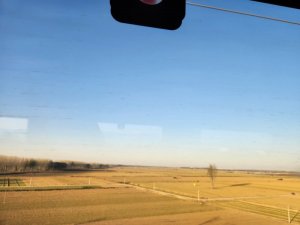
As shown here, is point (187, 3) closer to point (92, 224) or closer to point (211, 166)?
point (92, 224)

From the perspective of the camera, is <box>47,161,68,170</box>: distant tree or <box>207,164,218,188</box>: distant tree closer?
<box>207,164,218,188</box>: distant tree

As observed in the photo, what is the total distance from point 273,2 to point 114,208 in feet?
79.4

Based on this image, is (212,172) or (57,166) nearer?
(212,172)

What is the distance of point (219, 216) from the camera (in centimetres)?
2038

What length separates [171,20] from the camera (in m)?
1.14

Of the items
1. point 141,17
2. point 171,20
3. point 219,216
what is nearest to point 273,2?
point 171,20

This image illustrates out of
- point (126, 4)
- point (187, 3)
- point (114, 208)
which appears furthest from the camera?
point (114, 208)

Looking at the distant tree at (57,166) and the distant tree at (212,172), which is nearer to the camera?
the distant tree at (212,172)

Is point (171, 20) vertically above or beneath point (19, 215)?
above

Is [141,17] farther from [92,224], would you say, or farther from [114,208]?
[114,208]

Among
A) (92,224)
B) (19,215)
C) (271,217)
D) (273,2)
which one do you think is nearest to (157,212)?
(92,224)

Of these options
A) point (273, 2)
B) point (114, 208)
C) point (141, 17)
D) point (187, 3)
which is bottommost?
point (114, 208)

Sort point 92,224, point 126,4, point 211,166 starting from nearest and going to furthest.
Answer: point 126,4
point 92,224
point 211,166

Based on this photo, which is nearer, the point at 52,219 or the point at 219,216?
the point at 52,219
